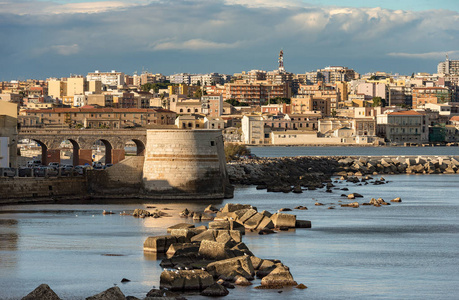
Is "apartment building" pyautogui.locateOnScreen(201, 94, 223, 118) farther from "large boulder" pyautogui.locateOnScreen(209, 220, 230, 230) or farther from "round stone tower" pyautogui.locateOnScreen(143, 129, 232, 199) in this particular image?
"large boulder" pyautogui.locateOnScreen(209, 220, 230, 230)

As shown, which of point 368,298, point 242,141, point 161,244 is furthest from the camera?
point 242,141

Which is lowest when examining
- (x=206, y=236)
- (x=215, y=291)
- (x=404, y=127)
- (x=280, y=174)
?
(x=215, y=291)

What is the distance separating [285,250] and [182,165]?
1675 cm

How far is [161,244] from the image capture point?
27.4 meters

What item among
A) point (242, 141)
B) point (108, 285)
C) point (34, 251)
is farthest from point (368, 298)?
point (242, 141)

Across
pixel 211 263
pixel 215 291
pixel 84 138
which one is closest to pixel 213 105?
pixel 84 138

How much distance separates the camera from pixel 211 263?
913 inches

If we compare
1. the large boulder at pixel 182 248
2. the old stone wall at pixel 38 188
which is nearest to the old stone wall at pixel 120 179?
the old stone wall at pixel 38 188

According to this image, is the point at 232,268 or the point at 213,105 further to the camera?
the point at 213,105

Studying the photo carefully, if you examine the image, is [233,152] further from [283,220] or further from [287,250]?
[287,250]

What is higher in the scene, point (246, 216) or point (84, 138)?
point (84, 138)

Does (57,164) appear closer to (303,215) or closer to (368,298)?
(303,215)

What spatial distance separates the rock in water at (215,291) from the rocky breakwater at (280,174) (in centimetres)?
3248

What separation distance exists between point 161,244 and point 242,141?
12498cm
